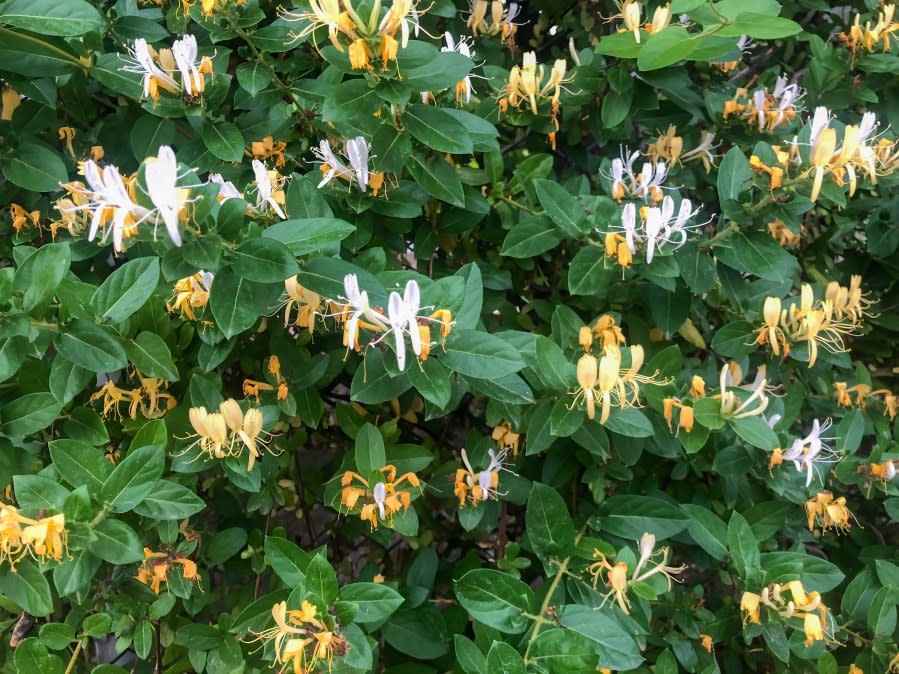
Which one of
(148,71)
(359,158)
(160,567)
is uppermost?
(148,71)

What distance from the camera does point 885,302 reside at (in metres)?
1.51

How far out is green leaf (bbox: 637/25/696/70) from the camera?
2.43ft

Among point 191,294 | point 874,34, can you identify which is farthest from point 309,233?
point 874,34

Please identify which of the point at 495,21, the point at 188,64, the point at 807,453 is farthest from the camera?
the point at 495,21

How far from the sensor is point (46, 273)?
29.2 inches

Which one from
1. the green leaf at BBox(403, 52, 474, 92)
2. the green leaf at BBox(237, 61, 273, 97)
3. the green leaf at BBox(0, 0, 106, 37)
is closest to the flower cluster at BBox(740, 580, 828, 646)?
the green leaf at BBox(403, 52, 474, 92)

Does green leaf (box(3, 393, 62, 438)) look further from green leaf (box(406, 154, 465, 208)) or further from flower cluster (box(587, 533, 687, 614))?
flower cluster (box(587, 533, 687, 614))

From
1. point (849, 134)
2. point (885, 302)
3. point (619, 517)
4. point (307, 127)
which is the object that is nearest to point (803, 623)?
point (619, 517)

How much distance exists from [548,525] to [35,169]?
97cm

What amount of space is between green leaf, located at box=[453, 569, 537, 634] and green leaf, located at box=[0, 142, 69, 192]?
87 centimetres

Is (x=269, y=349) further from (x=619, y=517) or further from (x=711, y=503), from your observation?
(x=711, y=503)

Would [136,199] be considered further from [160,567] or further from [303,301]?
[160,567]

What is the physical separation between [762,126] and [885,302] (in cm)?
64

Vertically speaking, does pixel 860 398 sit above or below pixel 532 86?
below
